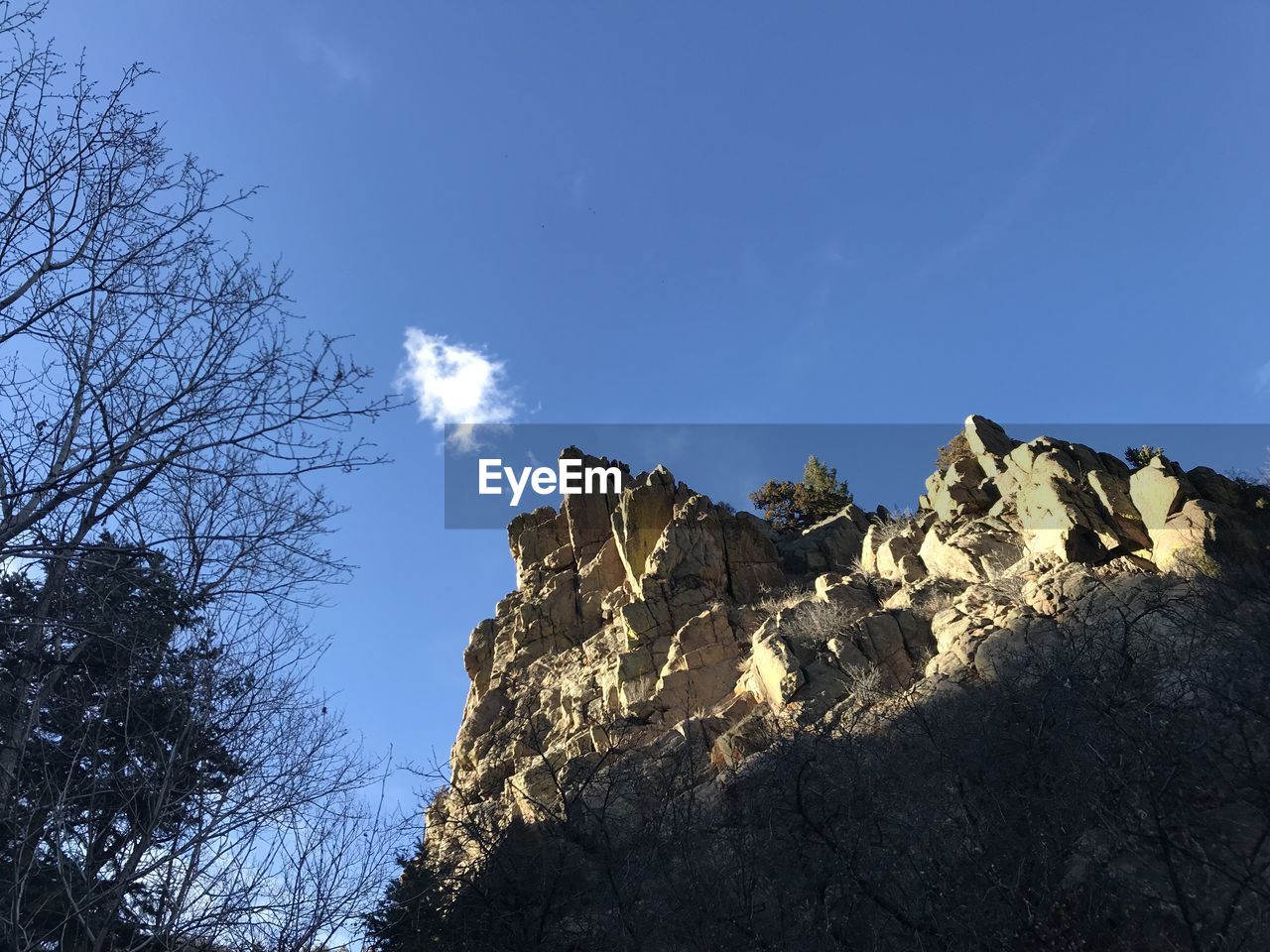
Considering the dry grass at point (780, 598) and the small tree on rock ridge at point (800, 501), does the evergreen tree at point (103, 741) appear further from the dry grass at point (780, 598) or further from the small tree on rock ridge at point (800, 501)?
the small tree on rock ridge at point (800, 501)

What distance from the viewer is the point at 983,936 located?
9.77 meters

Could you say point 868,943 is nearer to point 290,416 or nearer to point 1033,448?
point 290,416

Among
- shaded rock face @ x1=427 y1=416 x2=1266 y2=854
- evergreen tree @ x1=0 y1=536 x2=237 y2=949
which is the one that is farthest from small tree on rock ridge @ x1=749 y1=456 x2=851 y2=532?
evergreen tree @ x1=0 y1=536 x2=237 y2=949

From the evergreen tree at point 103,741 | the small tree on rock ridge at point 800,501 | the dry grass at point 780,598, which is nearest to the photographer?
the evergreen tree at point 103,741

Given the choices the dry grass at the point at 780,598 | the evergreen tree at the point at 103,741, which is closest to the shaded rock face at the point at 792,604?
the dry grass at the point at 780,598

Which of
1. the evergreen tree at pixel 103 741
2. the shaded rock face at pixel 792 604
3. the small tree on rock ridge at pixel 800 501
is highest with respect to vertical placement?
the small tree on rock ridge at pixel 800 501

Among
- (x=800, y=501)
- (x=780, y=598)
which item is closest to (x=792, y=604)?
(x=780, y=598)

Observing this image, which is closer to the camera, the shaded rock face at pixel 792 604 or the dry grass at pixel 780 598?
the shaded rock face at pixel 792 604

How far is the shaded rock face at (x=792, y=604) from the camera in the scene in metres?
18.7

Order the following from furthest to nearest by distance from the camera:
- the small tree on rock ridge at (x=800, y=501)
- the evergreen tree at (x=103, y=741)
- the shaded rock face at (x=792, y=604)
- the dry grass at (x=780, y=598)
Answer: the small tree on rock ridge at (x=800, y=501), the dry grass at (x=780, y=598), the shaded rock face at (x=792, y=604), the evergreen tree at (x=103, y=741)

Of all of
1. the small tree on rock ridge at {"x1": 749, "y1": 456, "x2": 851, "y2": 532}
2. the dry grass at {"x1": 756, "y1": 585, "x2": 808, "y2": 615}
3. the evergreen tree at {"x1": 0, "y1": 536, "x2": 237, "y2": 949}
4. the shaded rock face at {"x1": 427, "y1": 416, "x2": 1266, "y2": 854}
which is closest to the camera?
the evergreen tree at {"x1": 0, "y1": 536, "x2": 237, "y2": 949}

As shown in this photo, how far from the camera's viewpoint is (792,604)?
2414 centimetres

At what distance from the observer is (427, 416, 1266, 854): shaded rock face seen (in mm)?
18688

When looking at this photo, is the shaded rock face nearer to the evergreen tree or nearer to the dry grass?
the dry grass
